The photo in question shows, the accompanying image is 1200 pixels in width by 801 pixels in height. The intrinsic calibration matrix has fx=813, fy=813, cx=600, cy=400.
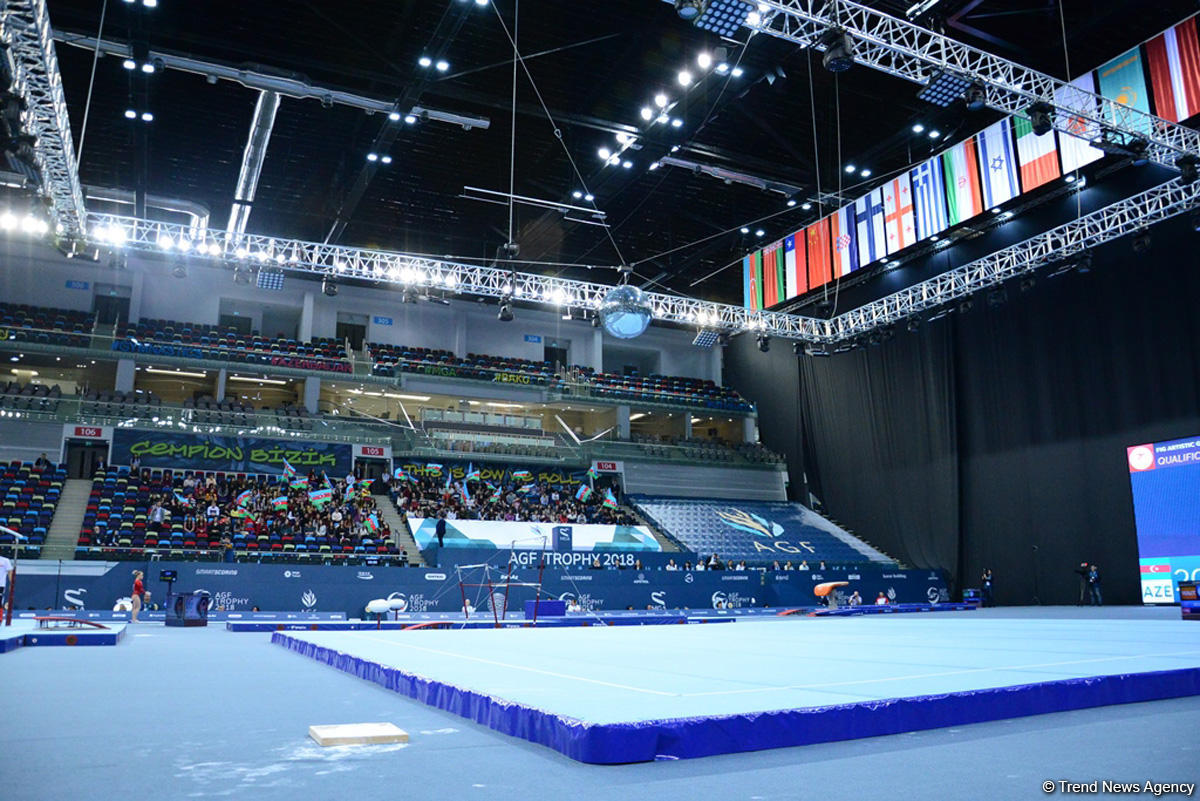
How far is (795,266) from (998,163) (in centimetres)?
620

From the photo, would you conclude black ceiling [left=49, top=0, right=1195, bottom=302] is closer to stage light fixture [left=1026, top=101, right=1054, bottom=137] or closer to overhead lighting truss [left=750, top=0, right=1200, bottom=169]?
overhead lighting truss [left=750, top=0, right=1200, bottom=169]

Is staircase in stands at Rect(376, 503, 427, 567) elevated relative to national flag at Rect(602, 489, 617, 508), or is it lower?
lower

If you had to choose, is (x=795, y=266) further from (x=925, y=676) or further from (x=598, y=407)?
(x=925, y=676)

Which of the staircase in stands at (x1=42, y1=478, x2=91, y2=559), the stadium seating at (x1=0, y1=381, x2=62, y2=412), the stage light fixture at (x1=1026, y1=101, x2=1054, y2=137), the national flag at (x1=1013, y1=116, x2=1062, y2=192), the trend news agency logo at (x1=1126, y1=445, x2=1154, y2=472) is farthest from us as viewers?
the stadium seating at (x1=0, y1=381, x2=62, y2=412)

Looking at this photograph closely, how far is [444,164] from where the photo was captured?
1997cm

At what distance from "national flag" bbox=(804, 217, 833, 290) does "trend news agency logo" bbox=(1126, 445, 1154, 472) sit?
772 centimetres

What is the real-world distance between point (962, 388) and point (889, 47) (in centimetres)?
1371

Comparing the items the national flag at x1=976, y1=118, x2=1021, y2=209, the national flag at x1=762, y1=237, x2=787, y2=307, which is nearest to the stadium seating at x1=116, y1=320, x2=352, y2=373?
the national flag at x1=762, y1=237, x2=787, y2=307

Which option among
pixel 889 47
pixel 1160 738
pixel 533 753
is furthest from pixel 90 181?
pixel 1160 738

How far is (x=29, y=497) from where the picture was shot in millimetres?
19641

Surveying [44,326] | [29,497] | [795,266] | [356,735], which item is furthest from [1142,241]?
[44,326]

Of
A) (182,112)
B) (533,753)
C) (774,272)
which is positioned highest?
(182,112)

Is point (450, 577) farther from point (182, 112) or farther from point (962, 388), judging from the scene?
point (962, 388)

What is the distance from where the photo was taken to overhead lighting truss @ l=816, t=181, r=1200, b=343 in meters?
15.2
